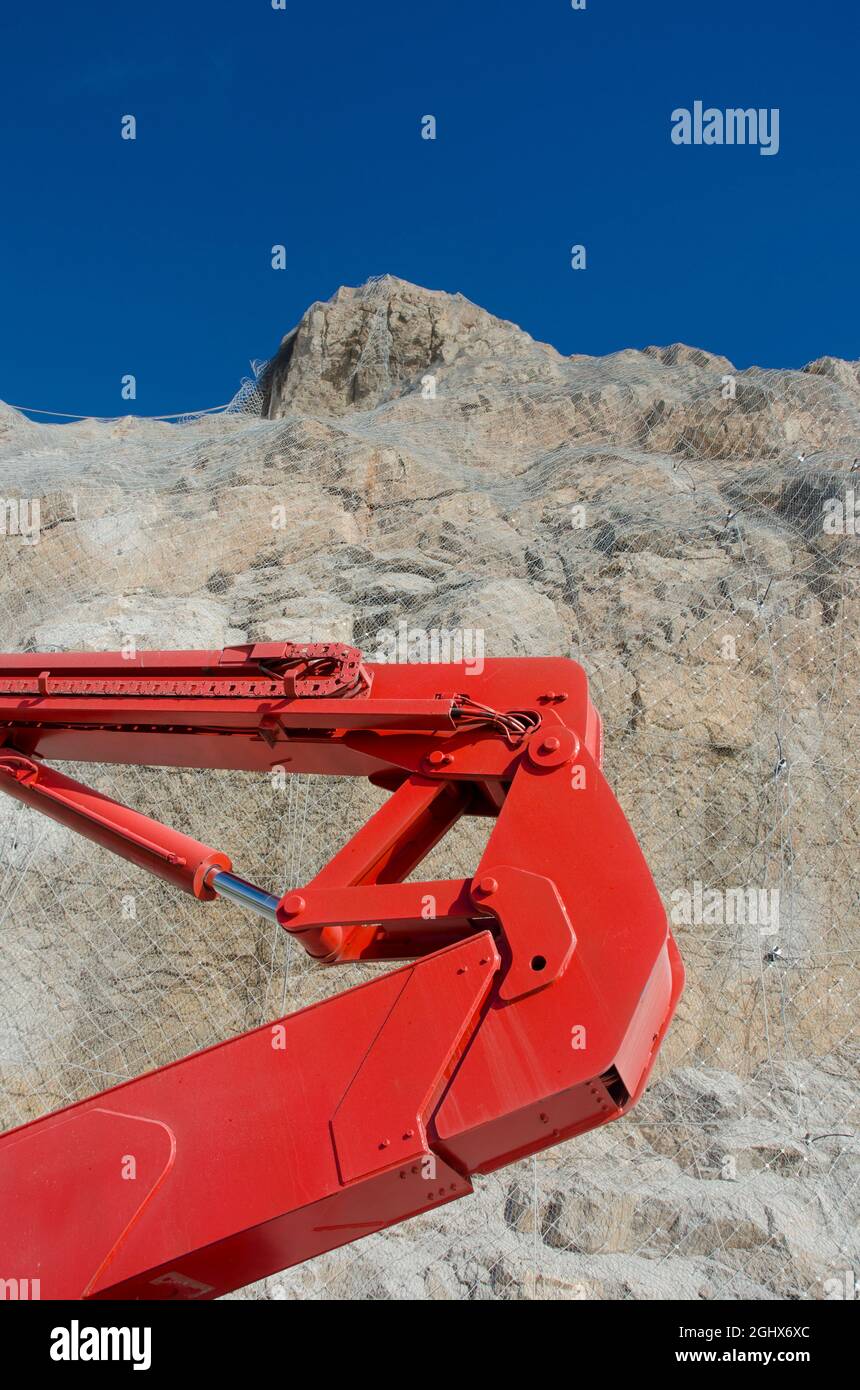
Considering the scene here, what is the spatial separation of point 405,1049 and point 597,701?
5757 millimetres

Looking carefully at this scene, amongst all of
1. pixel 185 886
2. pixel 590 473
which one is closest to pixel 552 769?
pixel 185 886

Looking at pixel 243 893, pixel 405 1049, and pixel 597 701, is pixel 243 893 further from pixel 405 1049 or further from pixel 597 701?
pixel 597 701

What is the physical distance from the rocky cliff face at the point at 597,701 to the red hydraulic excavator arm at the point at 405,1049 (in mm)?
2782

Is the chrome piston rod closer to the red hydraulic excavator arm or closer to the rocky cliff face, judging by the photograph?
the red hydraulic excavator arm

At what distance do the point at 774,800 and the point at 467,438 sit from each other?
6807mm

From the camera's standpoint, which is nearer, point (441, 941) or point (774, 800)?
point (441, 941)

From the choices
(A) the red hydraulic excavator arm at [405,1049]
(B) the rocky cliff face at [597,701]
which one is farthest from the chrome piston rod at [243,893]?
(B) the rocky cliff face at [597,701]

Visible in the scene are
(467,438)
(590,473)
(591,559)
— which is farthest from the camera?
(467,438)

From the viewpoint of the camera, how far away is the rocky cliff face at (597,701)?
19.4 feet

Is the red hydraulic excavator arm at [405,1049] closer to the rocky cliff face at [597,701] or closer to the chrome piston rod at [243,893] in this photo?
the chrome piston rod at [243,893]

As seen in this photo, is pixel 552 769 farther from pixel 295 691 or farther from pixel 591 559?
pixel 591 559

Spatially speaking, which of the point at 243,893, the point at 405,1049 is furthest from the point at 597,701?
the point at 405,1049
